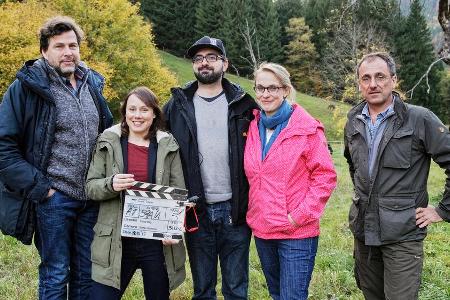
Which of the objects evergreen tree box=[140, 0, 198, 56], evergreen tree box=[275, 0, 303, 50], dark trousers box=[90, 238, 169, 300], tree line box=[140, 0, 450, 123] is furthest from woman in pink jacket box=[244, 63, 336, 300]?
evergreen tree box=[275, 0, 303, 50]

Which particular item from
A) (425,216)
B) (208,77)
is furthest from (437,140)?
(208,77)

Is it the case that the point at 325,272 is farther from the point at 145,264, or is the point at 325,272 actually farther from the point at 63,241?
the point at 63,241

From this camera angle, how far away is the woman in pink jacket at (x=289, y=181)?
160 inches

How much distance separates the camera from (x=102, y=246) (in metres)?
4.05

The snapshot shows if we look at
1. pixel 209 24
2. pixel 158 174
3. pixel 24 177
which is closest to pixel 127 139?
pixel 158 174

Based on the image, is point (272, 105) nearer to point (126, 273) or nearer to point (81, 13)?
point (126, 273)

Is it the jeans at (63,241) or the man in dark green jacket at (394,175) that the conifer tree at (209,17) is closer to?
the jeans at (63,241)

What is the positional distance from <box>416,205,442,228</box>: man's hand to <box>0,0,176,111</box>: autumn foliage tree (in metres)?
29.1

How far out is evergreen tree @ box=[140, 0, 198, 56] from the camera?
69188 millimetres

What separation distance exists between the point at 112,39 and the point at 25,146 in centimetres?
3444

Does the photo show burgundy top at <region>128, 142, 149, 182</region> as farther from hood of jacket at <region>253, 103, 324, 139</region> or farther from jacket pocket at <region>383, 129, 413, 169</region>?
jacket pocket at <region>383, 129, 413, 169</region>

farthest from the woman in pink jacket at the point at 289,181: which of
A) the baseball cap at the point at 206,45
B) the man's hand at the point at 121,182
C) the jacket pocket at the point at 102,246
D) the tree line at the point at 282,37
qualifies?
the tree line at the point at 282,37

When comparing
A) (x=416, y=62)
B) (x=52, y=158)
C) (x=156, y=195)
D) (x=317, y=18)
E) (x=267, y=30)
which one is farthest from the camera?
(x=317, y=18)

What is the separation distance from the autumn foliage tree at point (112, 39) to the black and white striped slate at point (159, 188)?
92.4 ft
